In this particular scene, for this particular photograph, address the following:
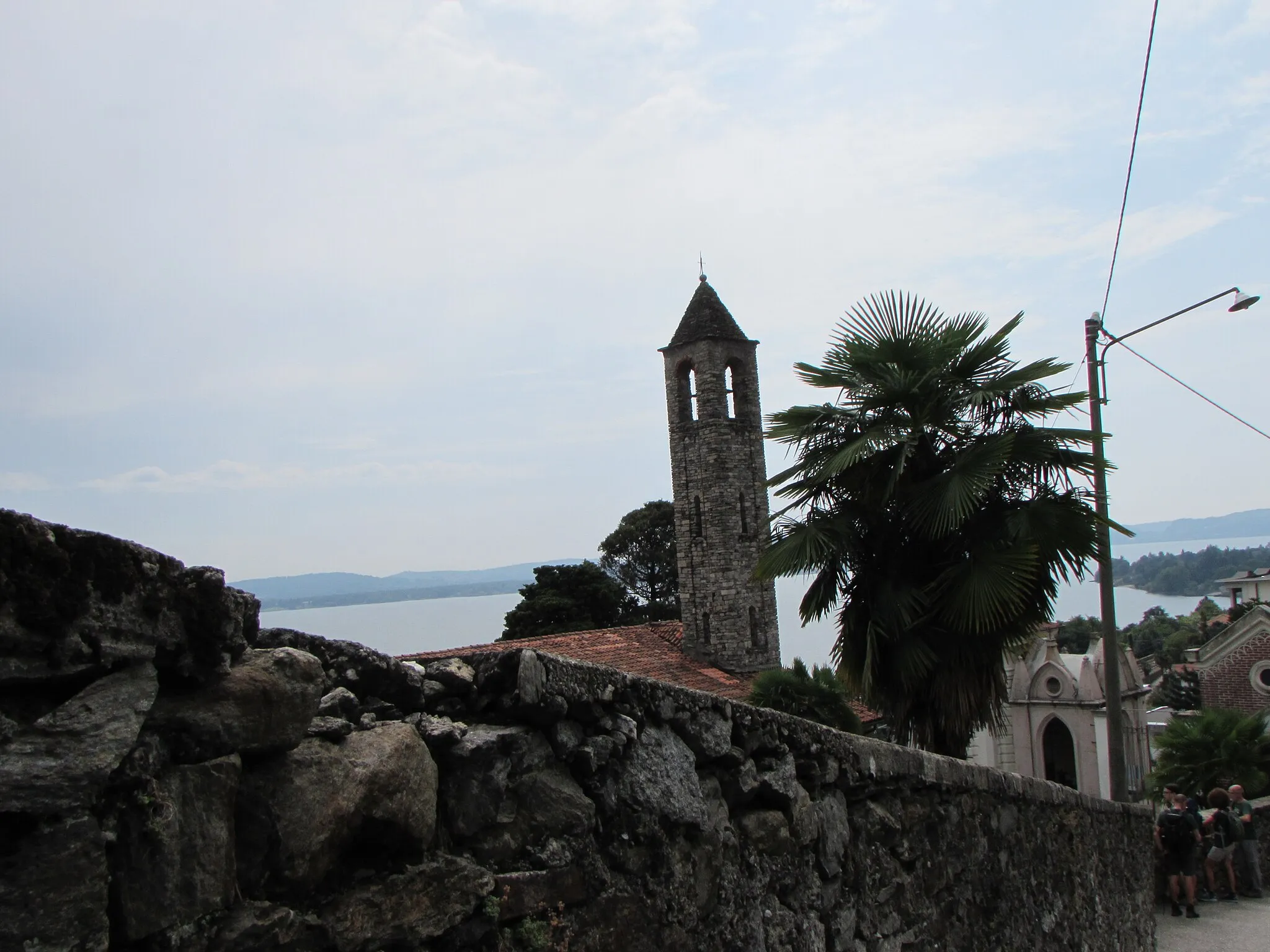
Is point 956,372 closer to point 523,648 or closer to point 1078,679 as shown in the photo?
point 523,648

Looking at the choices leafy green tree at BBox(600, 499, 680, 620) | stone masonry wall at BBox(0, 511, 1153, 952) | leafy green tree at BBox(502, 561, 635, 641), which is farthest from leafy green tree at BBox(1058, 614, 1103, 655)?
stone masonry wall at BBox(0, 511, 1153, 952)

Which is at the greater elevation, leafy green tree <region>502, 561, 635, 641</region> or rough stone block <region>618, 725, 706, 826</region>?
rough stone block <region>618, 725, 706, 826</region>

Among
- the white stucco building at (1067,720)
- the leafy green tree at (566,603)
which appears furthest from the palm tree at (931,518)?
the leafy green tree at (566,603)

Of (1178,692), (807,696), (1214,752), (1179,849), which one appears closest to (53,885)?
(1179,849)

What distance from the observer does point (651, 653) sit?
3123 centimetres

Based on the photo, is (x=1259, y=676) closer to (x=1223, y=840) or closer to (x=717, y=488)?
(x=717, y=488)

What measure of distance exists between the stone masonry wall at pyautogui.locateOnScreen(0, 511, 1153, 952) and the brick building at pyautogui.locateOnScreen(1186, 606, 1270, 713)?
121 ft

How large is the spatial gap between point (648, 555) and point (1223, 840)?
4209cm

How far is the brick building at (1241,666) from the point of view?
35.3 meters

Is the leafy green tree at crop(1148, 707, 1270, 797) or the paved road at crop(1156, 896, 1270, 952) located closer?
the paved road at crop(1156, 896, 1270, 952)

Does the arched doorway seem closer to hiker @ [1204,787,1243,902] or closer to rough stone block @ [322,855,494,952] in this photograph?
hiker @ [1204,787,1243,902]

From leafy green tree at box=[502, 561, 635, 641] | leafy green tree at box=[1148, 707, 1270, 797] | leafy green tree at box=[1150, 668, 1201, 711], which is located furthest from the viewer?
leafy green tree at box=[1150, 668, 1201, 711]

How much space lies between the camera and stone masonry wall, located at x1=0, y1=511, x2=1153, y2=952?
1.68 m

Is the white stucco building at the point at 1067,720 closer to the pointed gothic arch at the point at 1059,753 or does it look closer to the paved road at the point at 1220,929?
the pointed gothic arch at the point at 1059,753
